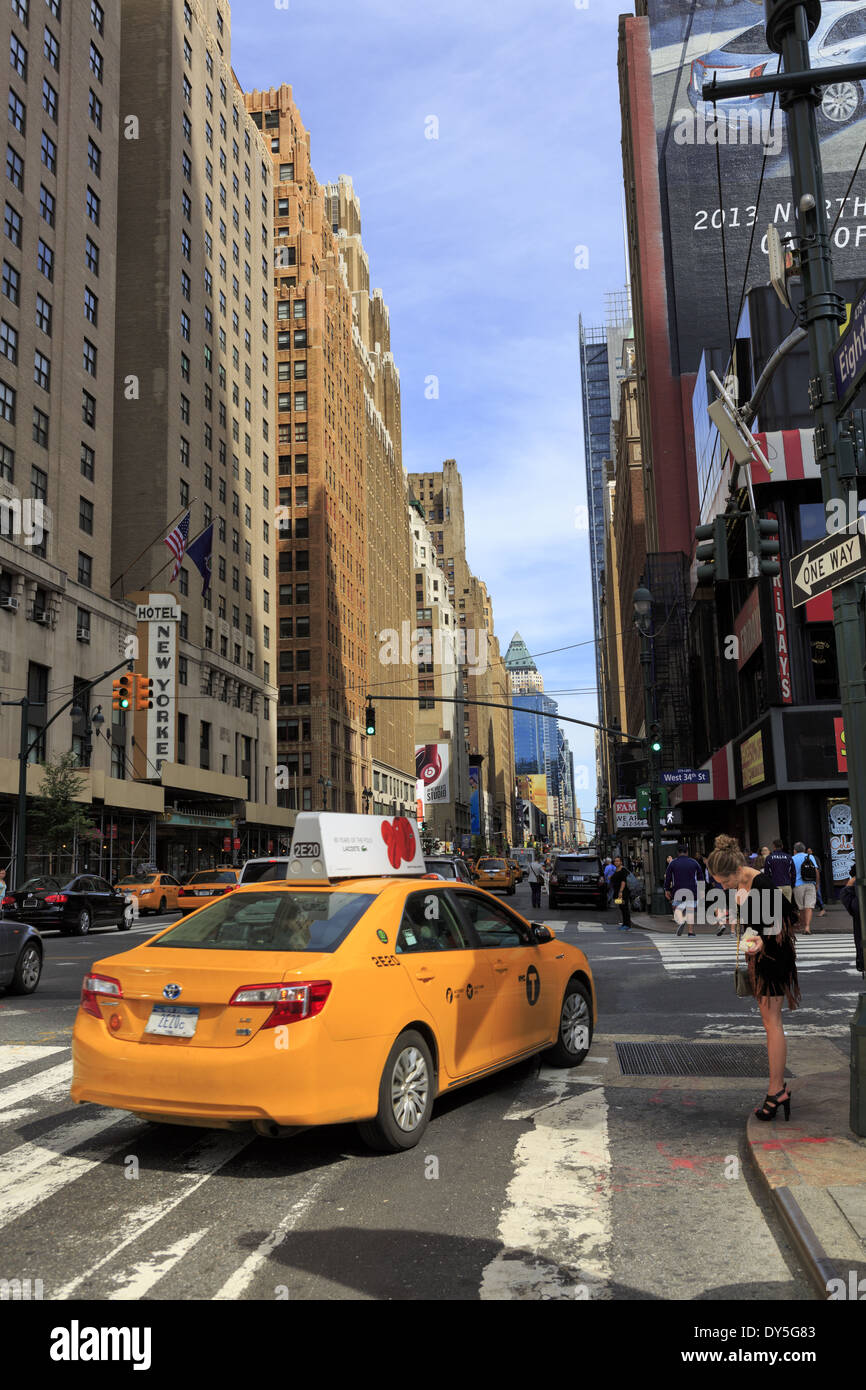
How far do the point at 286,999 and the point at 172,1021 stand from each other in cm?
69

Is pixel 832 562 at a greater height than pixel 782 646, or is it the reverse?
pixel 782 646

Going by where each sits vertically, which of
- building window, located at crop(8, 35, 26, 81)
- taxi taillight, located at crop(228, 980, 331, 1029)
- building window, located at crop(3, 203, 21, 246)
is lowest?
Answer: taxi taillight, located at crop(228, 980, 331, 1029)

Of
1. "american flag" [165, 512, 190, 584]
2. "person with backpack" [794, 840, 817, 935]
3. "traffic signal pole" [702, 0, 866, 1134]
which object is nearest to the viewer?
"traffic signal pole" [702, 0, 866, 1134]

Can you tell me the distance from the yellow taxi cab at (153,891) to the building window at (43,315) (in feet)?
75.3

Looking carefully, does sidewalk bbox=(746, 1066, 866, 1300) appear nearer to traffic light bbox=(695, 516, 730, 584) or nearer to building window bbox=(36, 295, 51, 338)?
traffic light bbox=(695, 516, 730, 584)

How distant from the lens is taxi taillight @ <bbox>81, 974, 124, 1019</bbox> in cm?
587

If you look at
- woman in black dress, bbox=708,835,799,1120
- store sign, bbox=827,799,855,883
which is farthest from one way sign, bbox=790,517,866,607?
store sign, bbox=827,799,855,883

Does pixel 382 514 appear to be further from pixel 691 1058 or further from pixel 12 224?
pixel 691 1058

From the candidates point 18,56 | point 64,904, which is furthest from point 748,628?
point 18,56

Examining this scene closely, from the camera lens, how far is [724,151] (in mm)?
59312

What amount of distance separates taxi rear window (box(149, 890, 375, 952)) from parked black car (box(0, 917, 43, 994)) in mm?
7139

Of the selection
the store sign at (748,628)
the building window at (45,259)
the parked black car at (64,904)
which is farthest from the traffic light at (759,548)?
the building window at (45,259)

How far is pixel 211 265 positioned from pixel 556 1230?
66.1m
